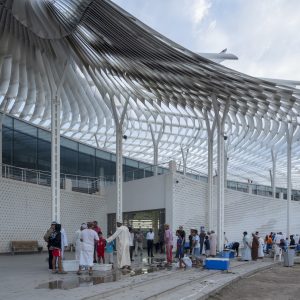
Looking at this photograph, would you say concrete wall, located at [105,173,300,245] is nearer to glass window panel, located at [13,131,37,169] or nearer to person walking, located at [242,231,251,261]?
person walking, located at [242,231,251,261]

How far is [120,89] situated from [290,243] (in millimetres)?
14016

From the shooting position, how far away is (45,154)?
34.4 meters

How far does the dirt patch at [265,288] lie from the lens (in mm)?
13086

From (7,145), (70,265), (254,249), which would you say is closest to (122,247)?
(70,265)

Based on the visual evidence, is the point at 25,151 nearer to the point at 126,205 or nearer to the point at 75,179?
the point at 75,179

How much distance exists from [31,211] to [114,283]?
47.8 feet

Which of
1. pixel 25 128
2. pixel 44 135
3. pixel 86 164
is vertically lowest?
pixel 86 164

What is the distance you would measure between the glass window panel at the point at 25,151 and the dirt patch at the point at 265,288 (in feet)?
60.2

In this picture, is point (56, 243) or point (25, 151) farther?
point (25, 151)

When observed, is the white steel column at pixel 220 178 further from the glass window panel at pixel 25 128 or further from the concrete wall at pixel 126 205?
the glass window panel at pixel 25 128

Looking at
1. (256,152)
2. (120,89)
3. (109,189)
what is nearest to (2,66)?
(120,89)

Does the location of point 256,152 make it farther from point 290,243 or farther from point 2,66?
point 2,66

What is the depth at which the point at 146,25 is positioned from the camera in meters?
14.4

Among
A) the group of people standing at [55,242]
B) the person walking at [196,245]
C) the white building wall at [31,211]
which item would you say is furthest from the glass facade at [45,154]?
the group of people standing at [55,242]
